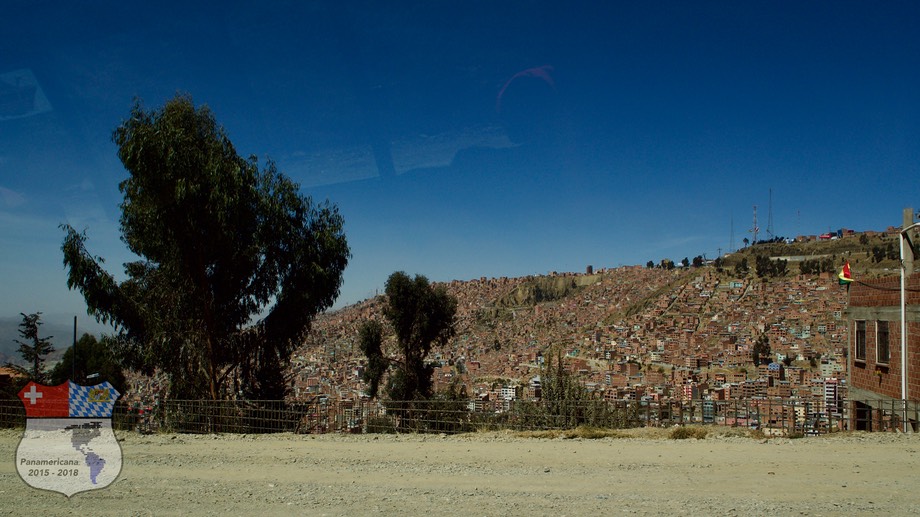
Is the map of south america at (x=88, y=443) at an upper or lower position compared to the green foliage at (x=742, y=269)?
lower

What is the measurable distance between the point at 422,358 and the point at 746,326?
49.0 metres

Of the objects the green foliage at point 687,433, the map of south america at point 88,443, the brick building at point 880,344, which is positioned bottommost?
the map of south america at point 88,443

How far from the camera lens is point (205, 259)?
50.9ft

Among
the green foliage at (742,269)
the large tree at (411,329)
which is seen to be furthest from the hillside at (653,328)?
the large tree at (411,329)

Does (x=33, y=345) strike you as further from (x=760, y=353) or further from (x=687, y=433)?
(x=760, y=353)

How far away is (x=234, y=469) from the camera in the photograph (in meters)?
8.58

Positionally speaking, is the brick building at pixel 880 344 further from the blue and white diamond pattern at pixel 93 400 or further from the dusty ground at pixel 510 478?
the blue and white diamond pattern at pixel 93 400

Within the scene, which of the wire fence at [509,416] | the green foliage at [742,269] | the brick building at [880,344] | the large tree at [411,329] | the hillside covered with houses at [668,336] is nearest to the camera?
the wire fence at [509,416]

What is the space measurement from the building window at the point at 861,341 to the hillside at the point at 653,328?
71.2ft

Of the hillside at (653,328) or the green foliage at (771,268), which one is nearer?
the hillside at (653,328)

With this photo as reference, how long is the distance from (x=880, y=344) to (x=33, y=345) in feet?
100

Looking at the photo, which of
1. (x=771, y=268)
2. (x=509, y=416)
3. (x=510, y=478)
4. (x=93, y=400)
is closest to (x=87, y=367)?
(x=93, y=400)

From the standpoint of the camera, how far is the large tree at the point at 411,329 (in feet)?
80.8

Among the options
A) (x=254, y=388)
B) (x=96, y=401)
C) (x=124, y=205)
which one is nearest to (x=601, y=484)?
(x=96, y=401)
